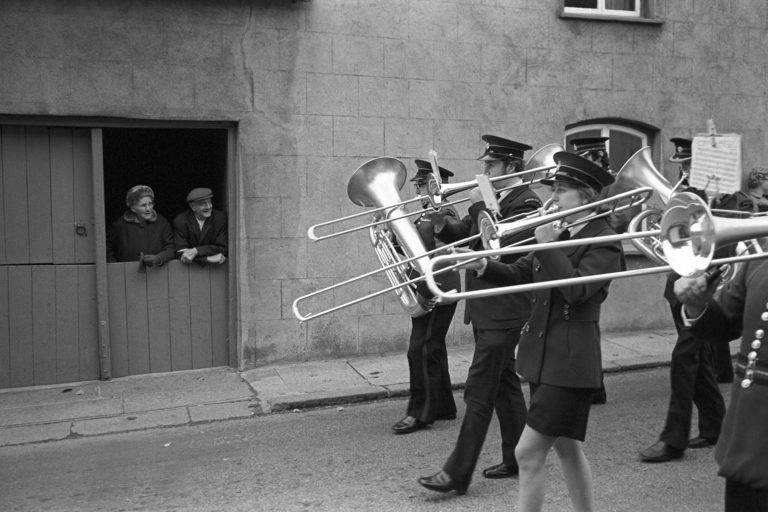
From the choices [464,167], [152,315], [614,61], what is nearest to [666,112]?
[614,61]

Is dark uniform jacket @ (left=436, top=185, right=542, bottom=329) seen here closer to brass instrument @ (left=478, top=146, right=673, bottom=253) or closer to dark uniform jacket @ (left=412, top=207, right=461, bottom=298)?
brass instrument @ (left=478, top=146, right=673, bottom=253)

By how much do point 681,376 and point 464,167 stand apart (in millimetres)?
4125

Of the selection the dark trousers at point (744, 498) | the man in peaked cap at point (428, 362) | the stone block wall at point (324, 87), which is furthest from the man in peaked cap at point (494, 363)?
the stone block wall at point (324, 87)

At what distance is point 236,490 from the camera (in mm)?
4914

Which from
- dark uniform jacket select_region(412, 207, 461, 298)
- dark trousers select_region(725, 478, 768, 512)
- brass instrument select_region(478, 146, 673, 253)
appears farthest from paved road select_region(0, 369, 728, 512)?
dark trousers select_region(725, 478, 768, 512)

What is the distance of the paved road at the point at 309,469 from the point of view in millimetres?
4672

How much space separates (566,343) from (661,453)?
1881 mm

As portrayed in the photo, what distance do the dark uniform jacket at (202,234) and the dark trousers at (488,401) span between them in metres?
4.04

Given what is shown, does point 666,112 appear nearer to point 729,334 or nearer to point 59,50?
point 59,50

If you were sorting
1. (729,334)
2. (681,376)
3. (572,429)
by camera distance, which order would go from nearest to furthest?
(729,334) → (572,429) → (681,376)

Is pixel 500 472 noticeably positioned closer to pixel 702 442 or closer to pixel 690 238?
pixel 702 442

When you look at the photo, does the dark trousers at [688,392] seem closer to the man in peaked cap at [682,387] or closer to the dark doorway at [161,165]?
the man in peaked cap at [682,387]

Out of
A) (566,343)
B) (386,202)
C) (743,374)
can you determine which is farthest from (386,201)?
(743,374)

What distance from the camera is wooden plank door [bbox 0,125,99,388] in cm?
763
